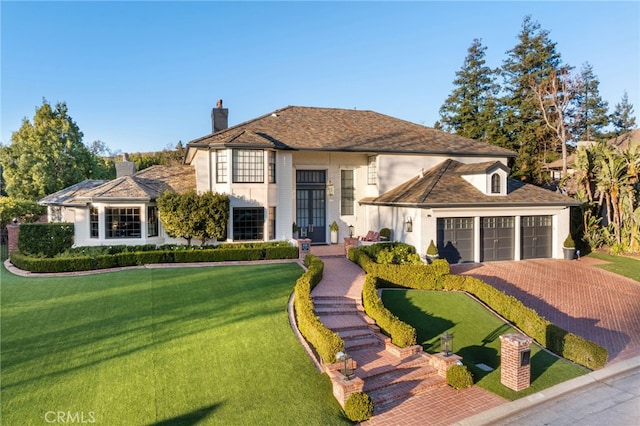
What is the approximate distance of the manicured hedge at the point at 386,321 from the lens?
10547 millimetres

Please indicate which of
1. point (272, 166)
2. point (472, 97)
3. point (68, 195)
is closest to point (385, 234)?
point (272, 166)

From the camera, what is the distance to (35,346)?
31.4 feet

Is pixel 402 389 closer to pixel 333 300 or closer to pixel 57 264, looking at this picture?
pixel 333 300

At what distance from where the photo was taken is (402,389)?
359 inches

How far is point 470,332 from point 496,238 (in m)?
10.4

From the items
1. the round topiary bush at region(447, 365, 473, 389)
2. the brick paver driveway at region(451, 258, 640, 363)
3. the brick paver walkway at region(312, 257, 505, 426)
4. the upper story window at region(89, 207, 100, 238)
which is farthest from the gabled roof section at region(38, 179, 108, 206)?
the brick paver driveway at region(451, 258, 640, 363)

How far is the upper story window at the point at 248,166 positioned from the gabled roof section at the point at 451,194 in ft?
22.7

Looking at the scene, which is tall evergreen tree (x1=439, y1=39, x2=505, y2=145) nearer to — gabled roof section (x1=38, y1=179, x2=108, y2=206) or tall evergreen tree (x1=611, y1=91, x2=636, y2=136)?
tall evergreen tree (x1=611, y1=91, x2=636, y2=136)

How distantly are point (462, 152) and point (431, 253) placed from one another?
891 cm

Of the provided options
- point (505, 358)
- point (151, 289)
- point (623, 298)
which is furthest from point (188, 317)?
point (623, 298)

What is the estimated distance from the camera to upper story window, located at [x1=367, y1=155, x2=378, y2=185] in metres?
23.6

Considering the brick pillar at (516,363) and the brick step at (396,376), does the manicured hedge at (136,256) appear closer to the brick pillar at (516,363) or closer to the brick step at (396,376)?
the brick step at (396,376)

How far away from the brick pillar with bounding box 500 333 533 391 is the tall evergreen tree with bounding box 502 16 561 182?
32977 mm

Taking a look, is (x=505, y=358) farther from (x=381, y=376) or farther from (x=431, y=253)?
(x=431, y=253)
